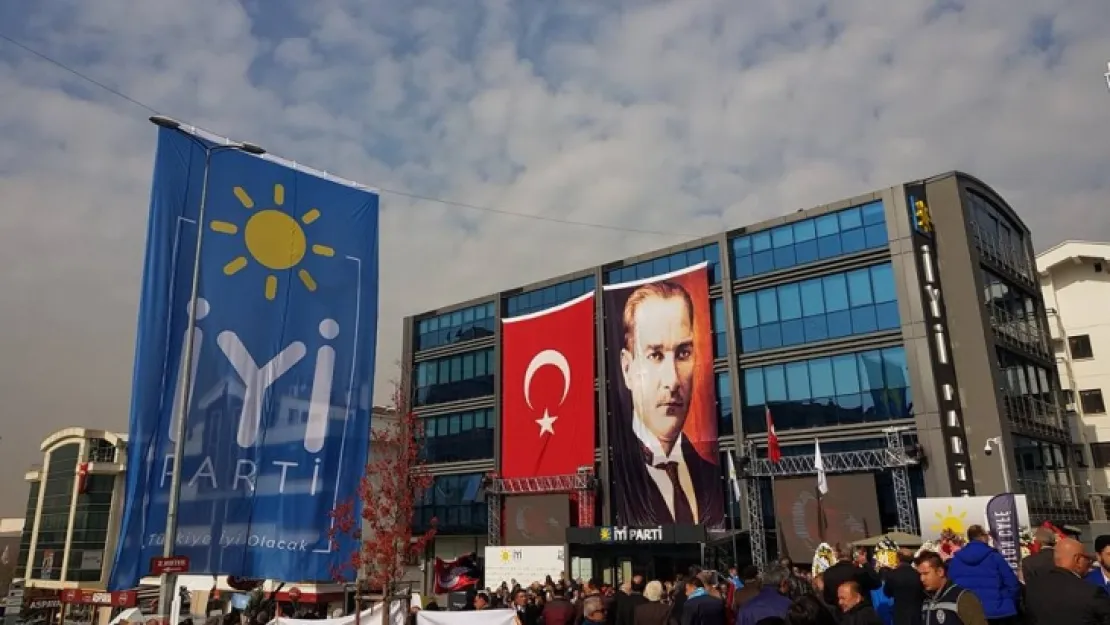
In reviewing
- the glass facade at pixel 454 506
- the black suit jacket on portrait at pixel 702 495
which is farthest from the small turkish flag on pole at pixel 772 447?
the glass facade at pixel 454 506

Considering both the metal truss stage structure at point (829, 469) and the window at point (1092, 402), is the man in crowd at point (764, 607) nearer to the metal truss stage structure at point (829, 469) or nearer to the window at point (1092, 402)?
the metal truss stage structure at point (829, 469)

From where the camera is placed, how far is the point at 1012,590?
877cm

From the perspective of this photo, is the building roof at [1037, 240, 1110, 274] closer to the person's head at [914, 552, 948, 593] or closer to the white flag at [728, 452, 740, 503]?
the white flag at [728, 452, 740, 503]

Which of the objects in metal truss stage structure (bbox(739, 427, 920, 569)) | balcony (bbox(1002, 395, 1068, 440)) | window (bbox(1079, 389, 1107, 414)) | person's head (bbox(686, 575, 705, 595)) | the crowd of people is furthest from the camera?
window (bbox(1079, 389, 1107, 414))

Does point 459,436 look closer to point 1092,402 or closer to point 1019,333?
point 1019,333

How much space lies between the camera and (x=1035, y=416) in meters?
35.9

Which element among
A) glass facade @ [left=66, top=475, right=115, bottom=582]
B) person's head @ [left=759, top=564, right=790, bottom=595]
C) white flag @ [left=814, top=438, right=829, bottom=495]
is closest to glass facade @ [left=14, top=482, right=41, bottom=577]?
glass facade @ [left=66, top=475, right=115, bottom=582]

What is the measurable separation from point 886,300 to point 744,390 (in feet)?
24.7

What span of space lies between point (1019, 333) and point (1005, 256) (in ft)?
12.2

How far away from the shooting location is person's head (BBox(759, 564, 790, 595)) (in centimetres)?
909

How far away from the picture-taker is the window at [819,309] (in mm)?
34312

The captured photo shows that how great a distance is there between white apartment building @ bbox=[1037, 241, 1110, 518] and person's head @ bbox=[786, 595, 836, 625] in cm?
4089

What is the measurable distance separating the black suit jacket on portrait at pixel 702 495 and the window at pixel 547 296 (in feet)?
39.4

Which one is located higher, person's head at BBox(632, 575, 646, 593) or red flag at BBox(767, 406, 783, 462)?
red flag at BBox(767, 406, 783, 462)
